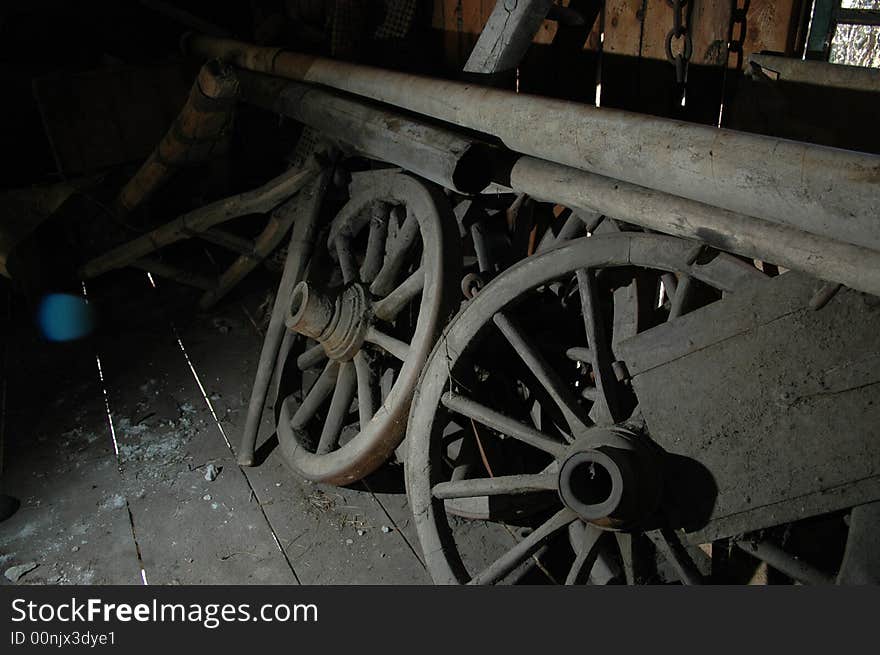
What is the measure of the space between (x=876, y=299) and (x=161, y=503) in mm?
2660

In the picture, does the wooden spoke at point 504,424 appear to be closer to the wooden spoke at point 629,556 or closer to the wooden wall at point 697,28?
the wooden spoke at point 629,556

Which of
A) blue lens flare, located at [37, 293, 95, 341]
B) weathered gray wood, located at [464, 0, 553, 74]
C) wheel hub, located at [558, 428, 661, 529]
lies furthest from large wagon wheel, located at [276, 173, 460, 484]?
blue lens flare, located at [37, 293, 95, 341]

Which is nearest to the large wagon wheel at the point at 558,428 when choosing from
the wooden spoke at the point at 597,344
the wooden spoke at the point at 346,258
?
the wooden spoke at the point at 597,344

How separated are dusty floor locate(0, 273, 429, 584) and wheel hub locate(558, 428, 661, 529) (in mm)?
934

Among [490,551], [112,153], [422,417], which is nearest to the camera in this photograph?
[422,417]

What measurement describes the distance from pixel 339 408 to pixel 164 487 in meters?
0.84

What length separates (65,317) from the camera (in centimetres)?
456

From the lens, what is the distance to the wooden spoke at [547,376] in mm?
2113

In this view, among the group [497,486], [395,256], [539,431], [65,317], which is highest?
[395,256]

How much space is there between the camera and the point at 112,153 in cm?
467

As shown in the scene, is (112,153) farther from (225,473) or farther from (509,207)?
(509,207)

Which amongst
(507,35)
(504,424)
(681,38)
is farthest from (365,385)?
(681,38)

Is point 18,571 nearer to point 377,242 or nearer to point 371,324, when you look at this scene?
point 371,324
